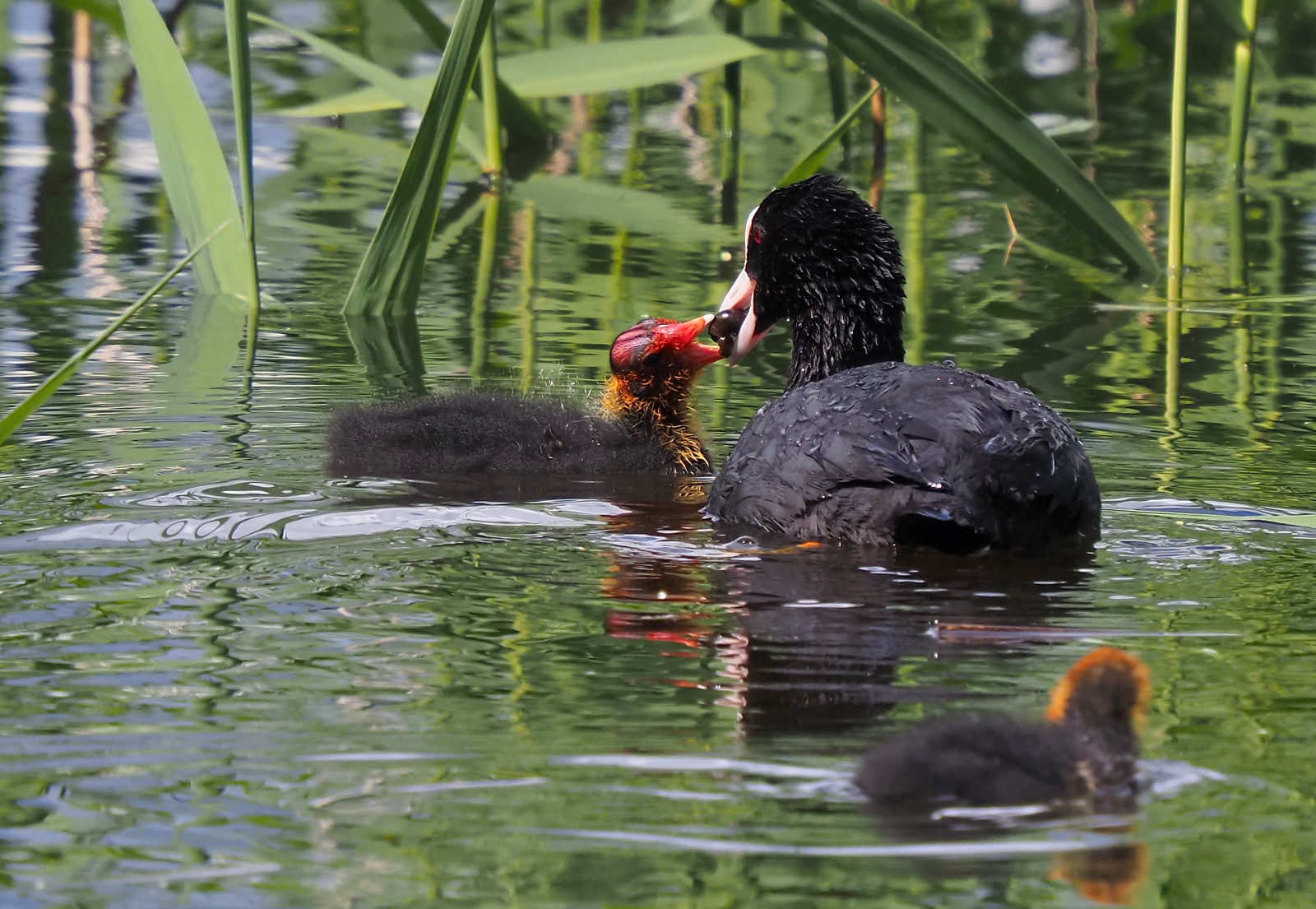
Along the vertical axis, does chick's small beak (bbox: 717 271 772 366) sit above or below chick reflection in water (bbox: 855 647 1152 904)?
above

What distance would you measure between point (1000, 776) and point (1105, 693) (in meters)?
0.35

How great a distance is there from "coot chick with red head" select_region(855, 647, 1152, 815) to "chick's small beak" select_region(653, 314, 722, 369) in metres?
3.20

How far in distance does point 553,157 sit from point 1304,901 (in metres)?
9.24

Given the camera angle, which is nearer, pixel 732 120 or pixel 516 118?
pixel 732 120

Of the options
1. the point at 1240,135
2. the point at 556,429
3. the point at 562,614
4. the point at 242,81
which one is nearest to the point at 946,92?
the point at 556,429

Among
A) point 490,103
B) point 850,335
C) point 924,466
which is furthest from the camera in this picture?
point 490,103

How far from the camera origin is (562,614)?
13.6ft

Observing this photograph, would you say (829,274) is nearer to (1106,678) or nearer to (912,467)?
(912,467)

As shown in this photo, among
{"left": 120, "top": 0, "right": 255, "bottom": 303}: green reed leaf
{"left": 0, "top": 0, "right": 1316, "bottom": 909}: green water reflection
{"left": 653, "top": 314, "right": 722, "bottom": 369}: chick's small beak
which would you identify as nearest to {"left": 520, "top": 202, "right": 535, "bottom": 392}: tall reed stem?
Result: {"left": 0, "top": 0, "right": 1316, "bottom": 909}: green water reflection

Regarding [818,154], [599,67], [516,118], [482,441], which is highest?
[599,67]

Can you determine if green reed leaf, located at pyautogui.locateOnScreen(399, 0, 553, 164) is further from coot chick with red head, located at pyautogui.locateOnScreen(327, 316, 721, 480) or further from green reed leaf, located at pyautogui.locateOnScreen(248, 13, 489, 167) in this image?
coot chick with red head, located at pyautogui.locateOnScreen(327, 316, 721, 480)

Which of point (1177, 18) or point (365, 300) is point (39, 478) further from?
point (1177, 18)

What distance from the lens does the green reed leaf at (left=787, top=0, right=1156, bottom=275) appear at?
623 cm

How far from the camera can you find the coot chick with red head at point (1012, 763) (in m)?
3.04
